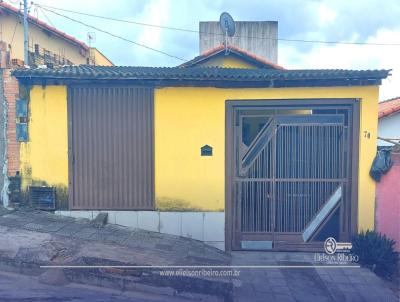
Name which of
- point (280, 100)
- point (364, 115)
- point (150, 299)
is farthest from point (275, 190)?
point (150, 299)

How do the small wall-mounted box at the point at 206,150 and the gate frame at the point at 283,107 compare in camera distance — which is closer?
the gate frame at the point at 283,107

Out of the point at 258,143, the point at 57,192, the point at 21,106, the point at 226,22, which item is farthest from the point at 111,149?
the point at 226,22

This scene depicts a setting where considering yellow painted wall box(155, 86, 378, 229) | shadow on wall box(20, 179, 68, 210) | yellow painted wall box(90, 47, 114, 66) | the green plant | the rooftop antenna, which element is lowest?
the green plant

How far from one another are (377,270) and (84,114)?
6.42m

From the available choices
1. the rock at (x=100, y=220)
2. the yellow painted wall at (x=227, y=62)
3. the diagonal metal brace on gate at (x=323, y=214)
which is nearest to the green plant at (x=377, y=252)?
the diagonal metal brace on gate at (x=323, y=214)

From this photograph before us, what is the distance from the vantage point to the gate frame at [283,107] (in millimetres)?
6090

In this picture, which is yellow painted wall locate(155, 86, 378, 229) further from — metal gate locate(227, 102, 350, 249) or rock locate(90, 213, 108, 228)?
rock locate(90, 213, 108, 228)

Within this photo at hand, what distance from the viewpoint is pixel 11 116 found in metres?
6.31

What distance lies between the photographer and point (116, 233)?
597 cm

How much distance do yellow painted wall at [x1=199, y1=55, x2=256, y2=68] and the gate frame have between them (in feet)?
22.1

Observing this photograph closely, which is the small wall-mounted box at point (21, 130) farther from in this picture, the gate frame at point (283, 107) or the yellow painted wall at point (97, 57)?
the yellow painted wall at point (97, 57)

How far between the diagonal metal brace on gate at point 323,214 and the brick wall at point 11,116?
20.4ft

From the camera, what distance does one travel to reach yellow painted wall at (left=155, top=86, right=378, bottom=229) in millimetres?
6145

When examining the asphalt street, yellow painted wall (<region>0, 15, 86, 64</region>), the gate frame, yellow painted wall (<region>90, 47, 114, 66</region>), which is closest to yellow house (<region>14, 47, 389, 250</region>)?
the gate frame
